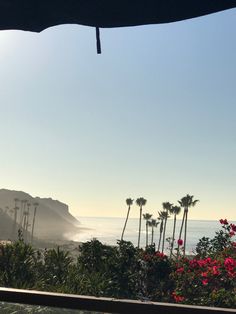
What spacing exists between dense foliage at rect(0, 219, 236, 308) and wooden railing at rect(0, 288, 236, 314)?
534 cm

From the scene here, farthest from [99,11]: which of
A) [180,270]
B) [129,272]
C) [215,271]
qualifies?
[129,272]

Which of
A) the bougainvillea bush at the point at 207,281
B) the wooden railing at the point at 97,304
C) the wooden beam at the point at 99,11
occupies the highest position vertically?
the wooden beam at the point at 99,11

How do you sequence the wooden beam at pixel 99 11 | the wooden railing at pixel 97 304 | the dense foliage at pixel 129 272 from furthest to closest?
the dense foliage at pixel 129 272
the wooden railing at pixel 97 304
the wooden beam at pixel 99 11

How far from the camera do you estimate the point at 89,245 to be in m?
11.8

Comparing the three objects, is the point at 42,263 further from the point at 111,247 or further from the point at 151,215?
the point at 151,215

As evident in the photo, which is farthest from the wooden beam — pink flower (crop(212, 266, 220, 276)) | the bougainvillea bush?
pink flower (crop(212, 266, 220, 276))

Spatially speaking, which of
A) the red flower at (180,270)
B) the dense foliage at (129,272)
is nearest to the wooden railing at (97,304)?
the dense foliage at (129,272)

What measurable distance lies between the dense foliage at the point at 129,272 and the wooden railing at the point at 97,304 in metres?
5.34

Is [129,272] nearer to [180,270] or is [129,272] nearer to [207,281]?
[180,270]

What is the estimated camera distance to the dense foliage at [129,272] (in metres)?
8.34

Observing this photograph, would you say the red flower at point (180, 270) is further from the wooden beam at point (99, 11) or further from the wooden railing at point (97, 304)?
the wooden beam at point (99, 11)

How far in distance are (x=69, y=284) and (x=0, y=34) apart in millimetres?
6870

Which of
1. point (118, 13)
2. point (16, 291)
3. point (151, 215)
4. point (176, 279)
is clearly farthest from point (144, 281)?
point (151, 215)

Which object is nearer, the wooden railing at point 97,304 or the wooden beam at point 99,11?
the wooden beam at point 99,11
